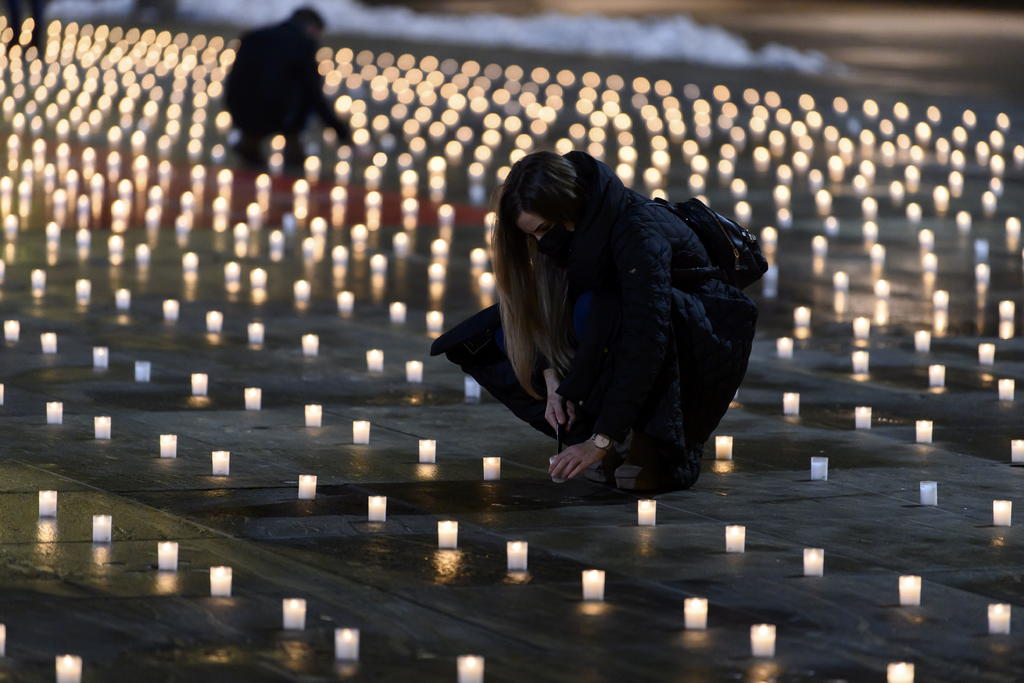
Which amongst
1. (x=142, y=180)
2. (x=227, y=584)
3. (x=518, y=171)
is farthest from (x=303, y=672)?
(x=142, y=180)

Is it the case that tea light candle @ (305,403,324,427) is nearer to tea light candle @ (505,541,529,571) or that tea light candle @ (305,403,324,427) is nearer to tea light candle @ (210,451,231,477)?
tea light candle @ (210,451,231,477)

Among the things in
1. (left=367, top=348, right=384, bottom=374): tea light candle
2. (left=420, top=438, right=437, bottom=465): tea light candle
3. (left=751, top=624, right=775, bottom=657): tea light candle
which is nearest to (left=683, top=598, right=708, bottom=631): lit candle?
(left=751, top=624, right=775, bottom=657): tea light candle

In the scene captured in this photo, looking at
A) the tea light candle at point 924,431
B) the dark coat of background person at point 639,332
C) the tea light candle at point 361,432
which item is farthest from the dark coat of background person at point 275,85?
the dark coat of background person at point 639,332

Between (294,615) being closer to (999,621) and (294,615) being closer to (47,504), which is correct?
(47,504)

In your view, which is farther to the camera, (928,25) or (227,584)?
(928,25)

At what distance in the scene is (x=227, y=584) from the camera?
5977 millimetres

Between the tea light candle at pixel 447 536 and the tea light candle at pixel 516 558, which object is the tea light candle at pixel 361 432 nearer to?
the tea light candle at pixel 447 536

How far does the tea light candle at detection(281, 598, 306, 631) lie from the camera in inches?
224

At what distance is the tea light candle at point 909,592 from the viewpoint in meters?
6.00

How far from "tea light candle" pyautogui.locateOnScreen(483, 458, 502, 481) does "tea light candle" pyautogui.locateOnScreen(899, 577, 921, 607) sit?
1.90 metres

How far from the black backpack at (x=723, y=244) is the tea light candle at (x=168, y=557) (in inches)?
86.9

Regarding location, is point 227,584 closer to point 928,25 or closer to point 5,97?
point 5,97

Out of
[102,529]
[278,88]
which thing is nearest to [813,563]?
[102,529]

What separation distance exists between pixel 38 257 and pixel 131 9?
82.6 ft
